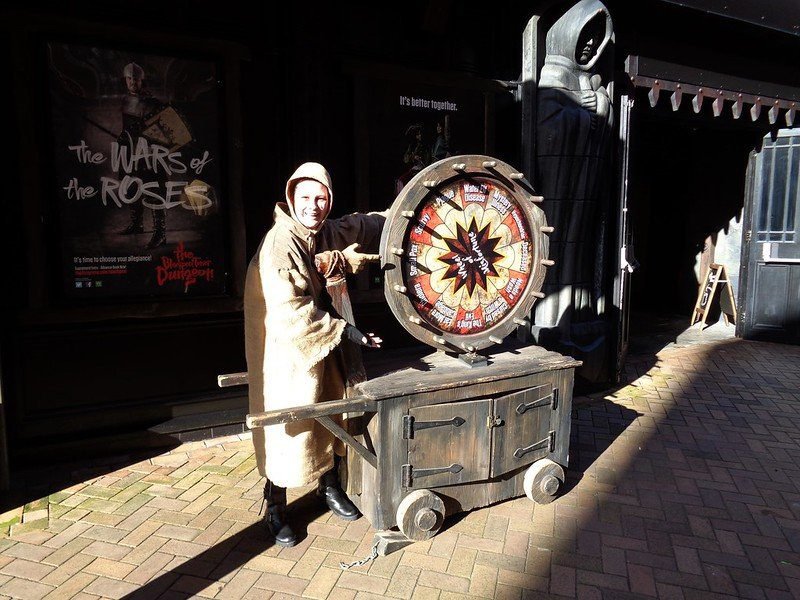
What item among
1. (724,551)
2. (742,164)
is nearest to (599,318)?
(724,551)

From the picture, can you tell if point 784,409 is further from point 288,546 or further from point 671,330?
point 288,546

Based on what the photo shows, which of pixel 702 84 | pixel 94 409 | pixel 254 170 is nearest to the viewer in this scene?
pixel 94 409

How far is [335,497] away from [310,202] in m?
1.78

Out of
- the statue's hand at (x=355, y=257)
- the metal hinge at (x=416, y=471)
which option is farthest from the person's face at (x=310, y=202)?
the metal hinge at (x=416, y=471)

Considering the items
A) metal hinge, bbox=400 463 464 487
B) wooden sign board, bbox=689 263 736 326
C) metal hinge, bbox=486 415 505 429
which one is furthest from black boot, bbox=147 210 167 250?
wooden sign board, bbox=689 263 736 326

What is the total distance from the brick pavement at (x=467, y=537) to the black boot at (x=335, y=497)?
0.06 m

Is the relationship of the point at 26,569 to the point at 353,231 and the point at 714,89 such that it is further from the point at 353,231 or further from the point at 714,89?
the point at 714,89

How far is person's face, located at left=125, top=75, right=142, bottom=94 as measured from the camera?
13.7 ft

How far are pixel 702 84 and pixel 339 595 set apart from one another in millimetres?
6550

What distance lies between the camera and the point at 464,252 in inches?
127

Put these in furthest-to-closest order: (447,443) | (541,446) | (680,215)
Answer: (680,215), (541,446), (447,443)

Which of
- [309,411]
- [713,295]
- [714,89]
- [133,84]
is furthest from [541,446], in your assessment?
[713,295]

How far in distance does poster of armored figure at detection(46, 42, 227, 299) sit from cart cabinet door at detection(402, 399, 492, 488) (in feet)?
7.57

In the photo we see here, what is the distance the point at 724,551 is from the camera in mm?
3123
